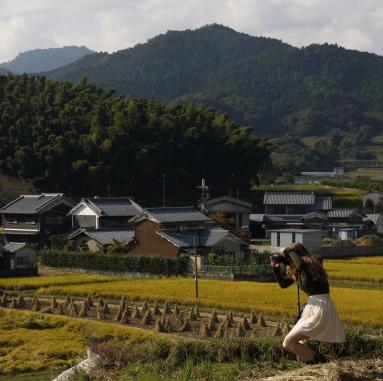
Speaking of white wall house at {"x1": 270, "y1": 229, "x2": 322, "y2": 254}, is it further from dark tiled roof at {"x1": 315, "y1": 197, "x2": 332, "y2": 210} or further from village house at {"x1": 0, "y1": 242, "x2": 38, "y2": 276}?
village house at {"x1": 0, "y1": 242, "x2": 38, "y2": 276}

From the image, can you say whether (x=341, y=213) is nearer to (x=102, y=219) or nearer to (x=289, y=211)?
(x=289, y=211)

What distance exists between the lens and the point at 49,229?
51.3 m

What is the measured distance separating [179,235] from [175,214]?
2.28 meters

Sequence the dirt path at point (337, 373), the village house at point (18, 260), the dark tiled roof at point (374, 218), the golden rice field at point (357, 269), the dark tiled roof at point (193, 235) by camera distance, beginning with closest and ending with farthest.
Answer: the dirt path at point (337, 373)
the golden rice field at point (357, 269)
the village house at point (18, 260)
the dark tiled roof at point (193, 235)
the dark tiled roof at point (374, 218)

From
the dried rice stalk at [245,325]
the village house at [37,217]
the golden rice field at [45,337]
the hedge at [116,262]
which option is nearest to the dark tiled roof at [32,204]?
the village house at [37,217]

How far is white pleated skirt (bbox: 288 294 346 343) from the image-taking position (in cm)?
785

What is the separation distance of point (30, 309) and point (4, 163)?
37279 mm

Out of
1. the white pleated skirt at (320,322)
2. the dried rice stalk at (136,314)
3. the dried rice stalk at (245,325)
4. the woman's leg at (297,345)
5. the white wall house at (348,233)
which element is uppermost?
the white wall house at (348,233)

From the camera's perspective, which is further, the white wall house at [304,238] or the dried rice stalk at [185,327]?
the white wall house at [304,238]

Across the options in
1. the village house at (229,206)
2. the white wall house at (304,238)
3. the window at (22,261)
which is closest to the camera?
the window at (22,261)

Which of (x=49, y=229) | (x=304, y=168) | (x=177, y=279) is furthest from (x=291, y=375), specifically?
(x=304, y=168)

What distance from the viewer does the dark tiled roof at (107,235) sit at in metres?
44.8

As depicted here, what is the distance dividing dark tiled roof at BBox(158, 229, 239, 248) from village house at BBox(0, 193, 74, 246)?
38.0 ft

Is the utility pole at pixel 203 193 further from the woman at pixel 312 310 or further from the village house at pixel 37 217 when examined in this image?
the woman at pixel 312 310
